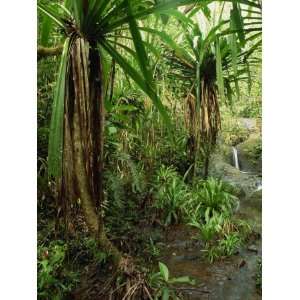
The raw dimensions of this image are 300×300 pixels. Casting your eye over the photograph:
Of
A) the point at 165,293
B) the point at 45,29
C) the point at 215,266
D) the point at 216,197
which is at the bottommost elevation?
the point at 165,293

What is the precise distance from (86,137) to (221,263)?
A: 75 cm

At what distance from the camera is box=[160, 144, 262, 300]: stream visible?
6.35 ft

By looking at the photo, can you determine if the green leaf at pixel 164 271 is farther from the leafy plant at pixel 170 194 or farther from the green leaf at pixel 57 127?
the green leaf at pixel 57 127

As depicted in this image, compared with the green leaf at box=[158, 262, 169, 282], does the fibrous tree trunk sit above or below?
above

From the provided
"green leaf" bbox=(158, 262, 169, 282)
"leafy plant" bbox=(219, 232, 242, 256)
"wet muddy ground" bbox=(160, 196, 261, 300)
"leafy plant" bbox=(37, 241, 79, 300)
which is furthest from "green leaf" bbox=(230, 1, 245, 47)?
"leafy plant" bbox=(37, 241, 79, 300)

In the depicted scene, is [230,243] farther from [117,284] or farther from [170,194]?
[117,284]

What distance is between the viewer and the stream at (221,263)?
1935 mm

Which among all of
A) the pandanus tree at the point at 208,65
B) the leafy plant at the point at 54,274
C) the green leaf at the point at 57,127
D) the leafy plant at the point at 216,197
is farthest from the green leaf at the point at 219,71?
the leafy plant at the point at 54,274

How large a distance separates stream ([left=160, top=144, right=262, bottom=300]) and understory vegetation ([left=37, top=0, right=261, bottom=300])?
2 centimetres

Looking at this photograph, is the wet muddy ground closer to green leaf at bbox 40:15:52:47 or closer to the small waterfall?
the small waterfall

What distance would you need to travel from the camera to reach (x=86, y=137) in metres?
2.01

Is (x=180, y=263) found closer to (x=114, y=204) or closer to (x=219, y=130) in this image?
(x=114, y=204)

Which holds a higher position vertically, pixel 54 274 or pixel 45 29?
pixel 45 29

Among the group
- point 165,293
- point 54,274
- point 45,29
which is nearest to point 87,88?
point 45,29
